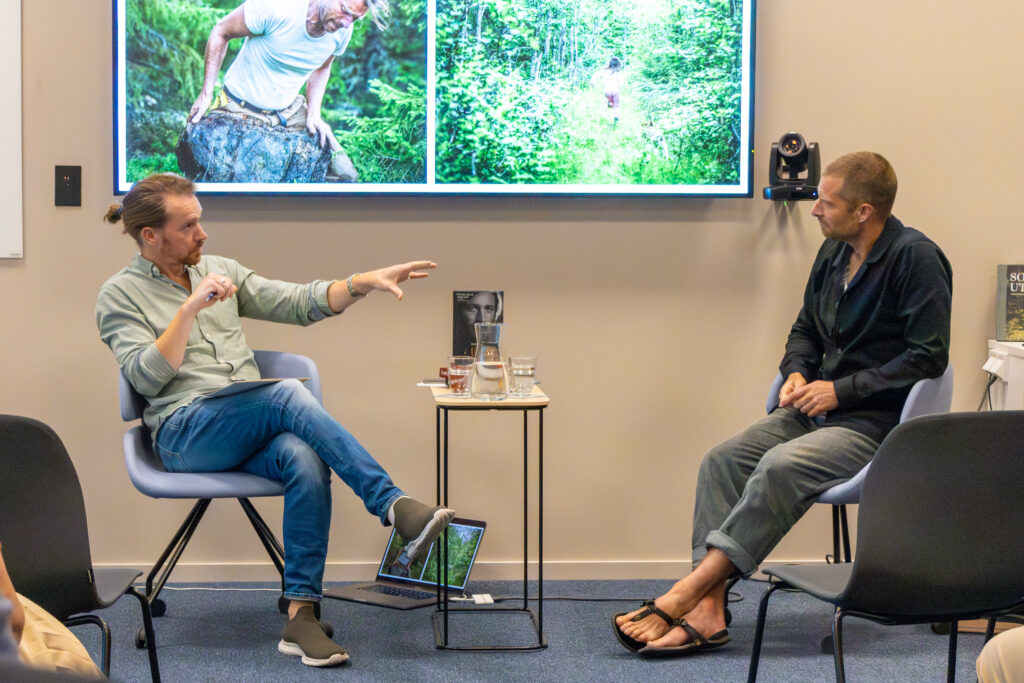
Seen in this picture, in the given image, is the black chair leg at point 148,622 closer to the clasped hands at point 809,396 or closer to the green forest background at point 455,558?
the green forest background at point 455,558

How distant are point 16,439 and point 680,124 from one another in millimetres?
2469

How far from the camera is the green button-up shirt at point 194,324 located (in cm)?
278

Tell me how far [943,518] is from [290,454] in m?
1.72

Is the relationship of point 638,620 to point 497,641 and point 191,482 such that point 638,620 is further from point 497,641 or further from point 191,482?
point 191,482

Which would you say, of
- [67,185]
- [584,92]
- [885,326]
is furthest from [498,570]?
[67,185]

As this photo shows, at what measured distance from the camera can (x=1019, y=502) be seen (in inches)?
67.3

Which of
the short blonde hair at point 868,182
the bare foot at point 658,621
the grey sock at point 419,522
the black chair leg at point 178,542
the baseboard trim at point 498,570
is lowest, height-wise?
the baseboard trim at point 498,570

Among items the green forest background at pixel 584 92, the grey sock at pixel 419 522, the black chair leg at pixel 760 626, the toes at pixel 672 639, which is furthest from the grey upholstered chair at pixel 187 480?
the black chair leg at pixel 760 626

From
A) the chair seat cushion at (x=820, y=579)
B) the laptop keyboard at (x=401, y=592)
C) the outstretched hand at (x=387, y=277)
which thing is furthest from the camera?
the laptop keyboard at (x=401, y=592)

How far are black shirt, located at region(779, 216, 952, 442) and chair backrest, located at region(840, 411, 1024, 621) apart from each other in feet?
3.38

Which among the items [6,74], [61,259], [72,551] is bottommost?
[72,551]

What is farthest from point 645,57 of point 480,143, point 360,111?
point 360,111

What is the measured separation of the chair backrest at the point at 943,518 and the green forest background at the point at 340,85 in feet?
6.97

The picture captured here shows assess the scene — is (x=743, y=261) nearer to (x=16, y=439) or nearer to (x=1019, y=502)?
(x=1019, y=502)
